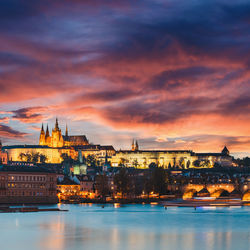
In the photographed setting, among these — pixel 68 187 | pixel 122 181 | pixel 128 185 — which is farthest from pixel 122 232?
pixel 68 187

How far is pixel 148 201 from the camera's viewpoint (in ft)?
328

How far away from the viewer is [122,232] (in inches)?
1828

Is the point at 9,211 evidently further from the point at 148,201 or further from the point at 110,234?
the point at 148,201

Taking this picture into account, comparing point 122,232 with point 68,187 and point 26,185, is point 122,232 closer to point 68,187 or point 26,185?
point 26,185

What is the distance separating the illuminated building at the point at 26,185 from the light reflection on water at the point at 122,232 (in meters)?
21.2

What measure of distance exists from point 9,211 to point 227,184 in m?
71.4

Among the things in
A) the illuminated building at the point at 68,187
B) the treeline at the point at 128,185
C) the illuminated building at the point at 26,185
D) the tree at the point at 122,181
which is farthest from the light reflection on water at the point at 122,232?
→ the illuminated building at the point at 68,187

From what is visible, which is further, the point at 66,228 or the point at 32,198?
the point at 32,198

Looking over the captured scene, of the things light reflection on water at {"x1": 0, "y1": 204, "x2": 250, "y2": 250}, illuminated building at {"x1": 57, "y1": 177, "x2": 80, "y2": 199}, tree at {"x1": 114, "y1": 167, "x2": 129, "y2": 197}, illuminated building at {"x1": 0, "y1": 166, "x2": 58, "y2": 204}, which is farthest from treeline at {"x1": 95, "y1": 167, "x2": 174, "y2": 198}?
Answer: light reflection on water at {"x1": 0, "y1": 204, "x2": 250, "y2": 250}

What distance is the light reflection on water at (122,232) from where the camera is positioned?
125 feet

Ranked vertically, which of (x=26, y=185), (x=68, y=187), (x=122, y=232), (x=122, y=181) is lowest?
(x=122, y=232)

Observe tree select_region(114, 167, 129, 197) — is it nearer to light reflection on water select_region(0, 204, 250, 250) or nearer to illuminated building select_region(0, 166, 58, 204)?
illuminated building select_region(0, 166, 58, 204)

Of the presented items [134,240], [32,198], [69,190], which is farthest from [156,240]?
[69,190]

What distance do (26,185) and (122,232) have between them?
139 feet
